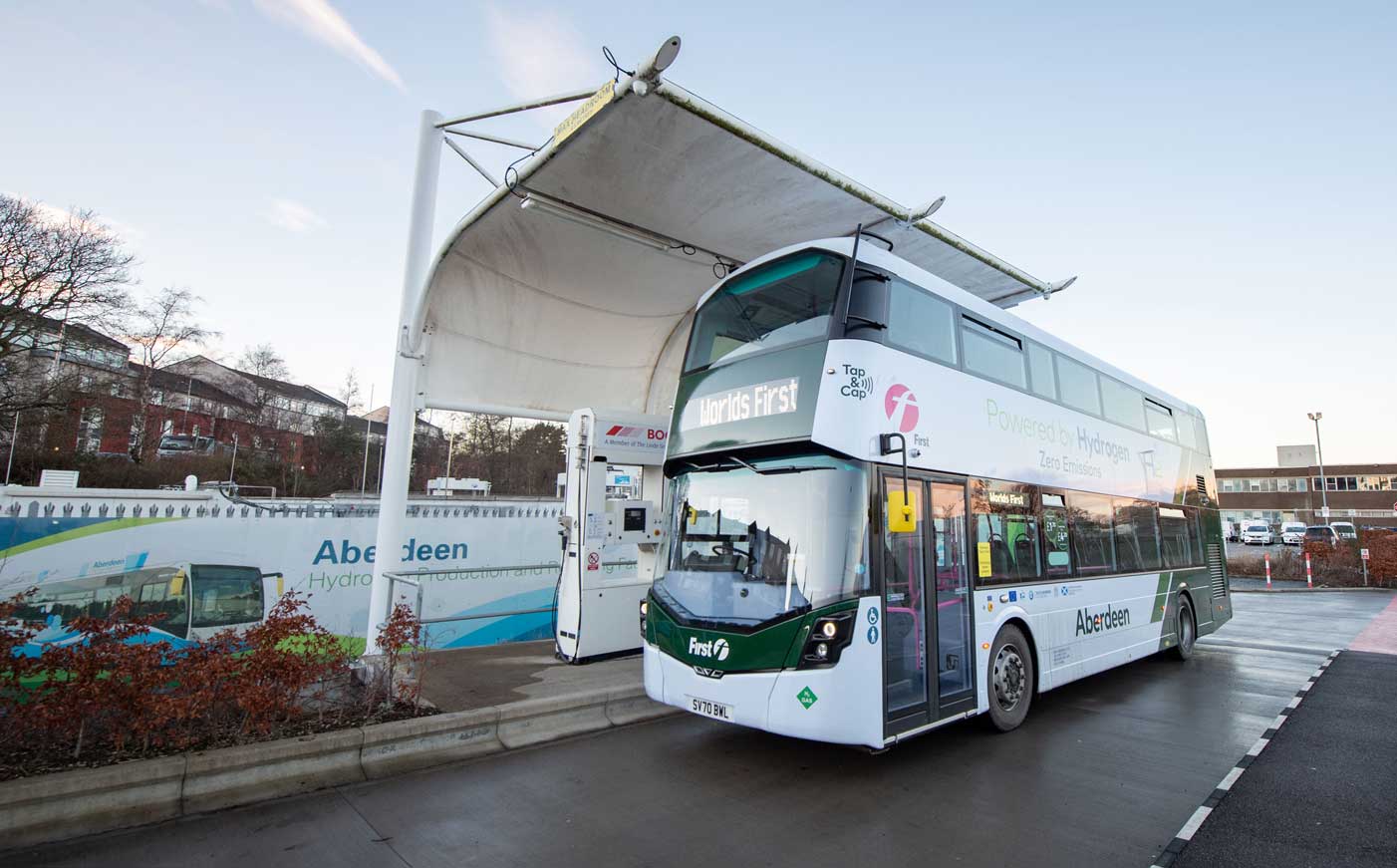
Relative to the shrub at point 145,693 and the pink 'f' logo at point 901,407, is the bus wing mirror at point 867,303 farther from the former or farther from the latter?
the shrub at point 145,693

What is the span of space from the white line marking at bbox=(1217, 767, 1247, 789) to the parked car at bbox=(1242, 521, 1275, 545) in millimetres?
52876

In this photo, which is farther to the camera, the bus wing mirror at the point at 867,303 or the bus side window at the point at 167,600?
the bus side window at the point at 167,600

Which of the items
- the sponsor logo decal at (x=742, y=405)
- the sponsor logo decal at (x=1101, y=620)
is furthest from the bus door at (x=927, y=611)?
the sponsor logo decal at (x=1101, y=620)

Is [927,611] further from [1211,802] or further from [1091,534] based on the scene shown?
[1091,534]

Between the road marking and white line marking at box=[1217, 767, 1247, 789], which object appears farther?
white line marking at box=[1217, 767, 1247, 789]

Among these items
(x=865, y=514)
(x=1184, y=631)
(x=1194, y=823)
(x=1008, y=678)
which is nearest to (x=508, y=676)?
(x=865, y=514)

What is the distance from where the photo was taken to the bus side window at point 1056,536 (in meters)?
7.30

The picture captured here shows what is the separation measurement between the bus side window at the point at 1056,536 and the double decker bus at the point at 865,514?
0.10 feet

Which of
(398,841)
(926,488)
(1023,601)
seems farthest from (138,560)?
(1023,601)

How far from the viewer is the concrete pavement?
3855 millimetres

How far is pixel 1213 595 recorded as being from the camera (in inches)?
454

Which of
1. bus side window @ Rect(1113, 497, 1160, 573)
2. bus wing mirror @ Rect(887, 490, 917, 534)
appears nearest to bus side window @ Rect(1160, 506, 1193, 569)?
bus side window @ Rect(1113, 497, 1160, 573)

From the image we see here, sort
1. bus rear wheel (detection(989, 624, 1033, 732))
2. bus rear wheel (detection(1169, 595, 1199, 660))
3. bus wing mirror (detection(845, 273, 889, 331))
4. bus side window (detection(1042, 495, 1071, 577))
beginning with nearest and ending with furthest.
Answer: bus wing mirror (detection(845, 273, 889, 331))
bus rear wheel (detection(989, 624, 1033, 732))
bus side window (detection(1042, 495, 1071, 577))
bus rear wheel (detection(1169, 595, 1199, 660))

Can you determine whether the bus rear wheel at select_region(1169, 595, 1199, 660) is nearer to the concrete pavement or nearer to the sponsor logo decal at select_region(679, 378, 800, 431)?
the concrete pavement
